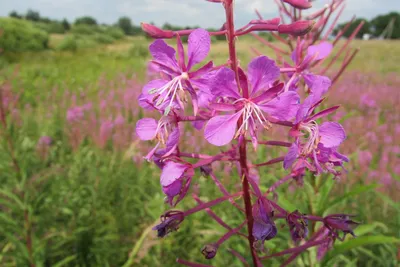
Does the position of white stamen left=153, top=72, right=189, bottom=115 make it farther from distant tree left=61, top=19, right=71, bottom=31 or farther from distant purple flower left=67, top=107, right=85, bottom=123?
distant tree left=61, top=19, right=71, bottom=31

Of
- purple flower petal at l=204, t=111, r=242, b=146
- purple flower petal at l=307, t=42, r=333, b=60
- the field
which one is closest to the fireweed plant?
purple flower petal at l=204, t=111, r=242, b=146

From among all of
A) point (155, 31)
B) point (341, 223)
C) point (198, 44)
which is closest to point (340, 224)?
point (341, 223)

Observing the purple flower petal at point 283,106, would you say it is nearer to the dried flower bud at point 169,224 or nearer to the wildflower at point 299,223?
the wildflower at point 299,223

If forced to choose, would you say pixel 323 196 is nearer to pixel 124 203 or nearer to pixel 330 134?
pixel 330 134

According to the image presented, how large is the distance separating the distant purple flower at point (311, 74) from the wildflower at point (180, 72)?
0.32 meters

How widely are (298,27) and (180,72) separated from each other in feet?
1.28

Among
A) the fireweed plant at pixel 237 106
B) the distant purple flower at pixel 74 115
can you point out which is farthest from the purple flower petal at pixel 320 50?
the distant purple flower at pixel 74 115

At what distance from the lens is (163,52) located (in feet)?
3.51

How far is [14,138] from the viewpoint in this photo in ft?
9.68

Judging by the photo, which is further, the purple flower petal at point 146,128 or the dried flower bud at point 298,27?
the purple flower petal at point 146,128

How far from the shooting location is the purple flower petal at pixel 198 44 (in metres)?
1.03

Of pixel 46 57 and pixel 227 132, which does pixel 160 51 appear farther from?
pixel 46 57

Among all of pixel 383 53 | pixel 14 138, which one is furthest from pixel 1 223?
pixel 383 53

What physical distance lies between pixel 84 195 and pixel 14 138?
40.3 inches
